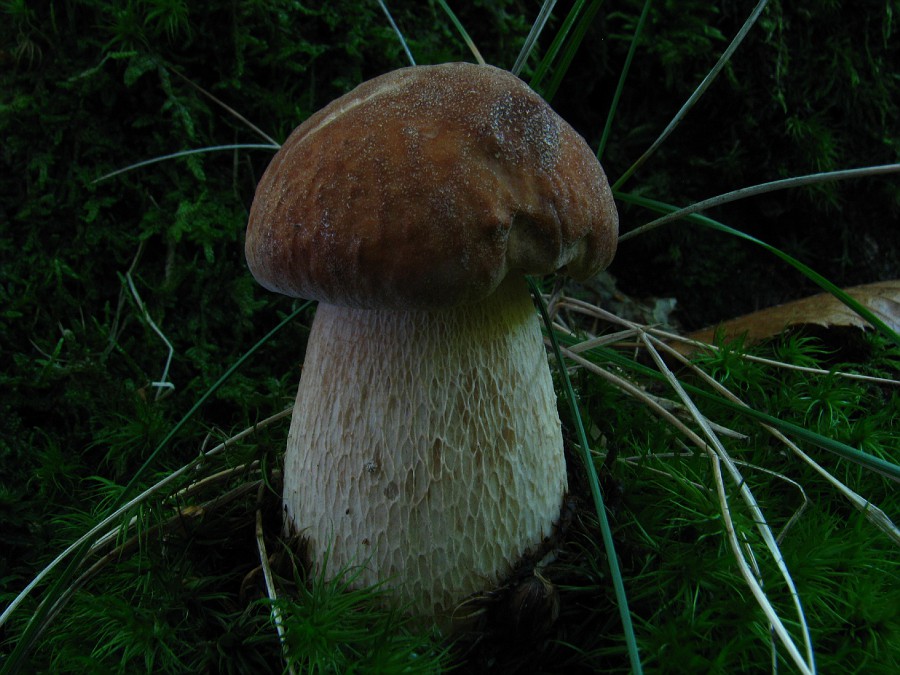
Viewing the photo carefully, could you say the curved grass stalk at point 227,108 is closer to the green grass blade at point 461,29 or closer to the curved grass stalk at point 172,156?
the curved grass stalk at point 172,156

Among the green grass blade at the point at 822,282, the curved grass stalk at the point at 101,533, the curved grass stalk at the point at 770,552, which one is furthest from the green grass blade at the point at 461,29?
the curved grass stalk at the point at 101,533

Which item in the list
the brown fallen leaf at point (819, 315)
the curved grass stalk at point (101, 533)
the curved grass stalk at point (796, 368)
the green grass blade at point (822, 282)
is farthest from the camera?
the brown fallen leaf at point (819, 315)

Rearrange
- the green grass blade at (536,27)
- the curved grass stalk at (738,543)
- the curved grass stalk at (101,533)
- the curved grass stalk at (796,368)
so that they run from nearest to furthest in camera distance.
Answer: the curved grass stalk at (738,543) → the curved grass stalk at (101,533) → the green grass blade at (536,27) → the curved grass stalk at (796,368)

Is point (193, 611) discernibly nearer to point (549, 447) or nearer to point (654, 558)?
point (549, 447)

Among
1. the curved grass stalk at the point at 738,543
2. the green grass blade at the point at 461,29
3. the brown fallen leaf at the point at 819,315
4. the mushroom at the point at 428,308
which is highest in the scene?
the green grass blade at the point at 461,29

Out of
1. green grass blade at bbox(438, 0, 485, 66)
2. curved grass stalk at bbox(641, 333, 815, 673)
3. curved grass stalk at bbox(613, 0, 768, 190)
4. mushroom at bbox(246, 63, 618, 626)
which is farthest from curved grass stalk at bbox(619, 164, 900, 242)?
green grass blade at bbox(438, 0, 485, 66)

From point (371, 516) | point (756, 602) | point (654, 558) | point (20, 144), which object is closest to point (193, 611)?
point (371, 516)
